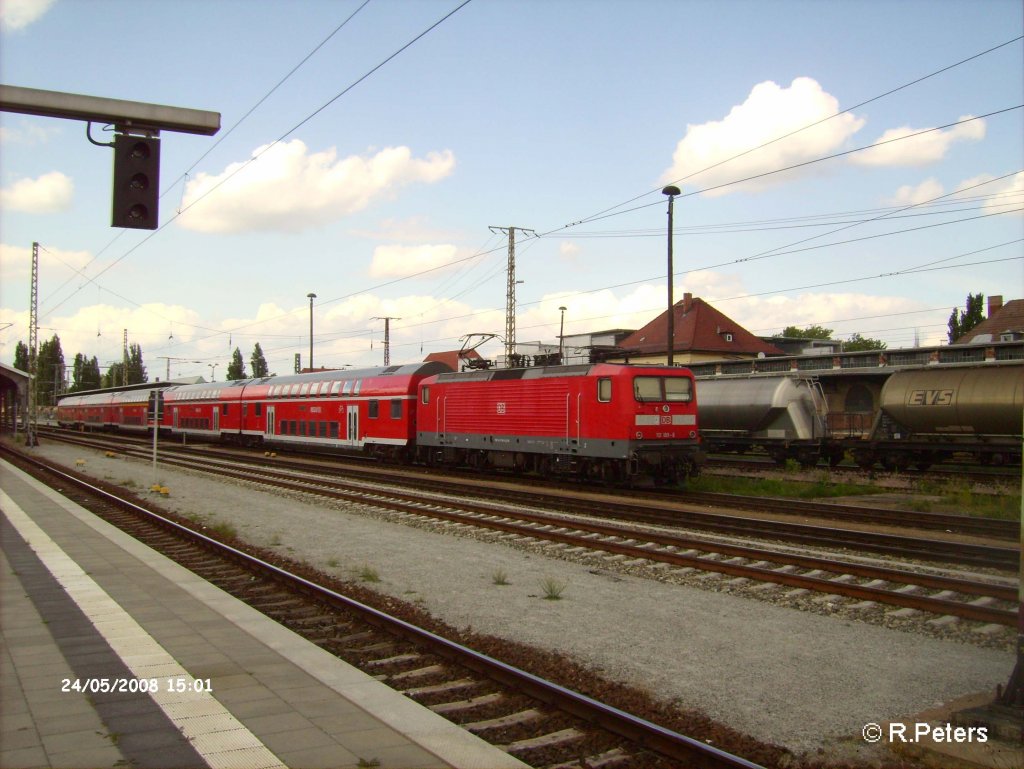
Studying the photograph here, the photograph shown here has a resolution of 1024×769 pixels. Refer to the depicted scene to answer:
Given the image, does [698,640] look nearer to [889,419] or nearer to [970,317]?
[889,419]

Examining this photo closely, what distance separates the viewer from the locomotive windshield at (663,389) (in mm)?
19375

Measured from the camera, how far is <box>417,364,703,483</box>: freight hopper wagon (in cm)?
1927

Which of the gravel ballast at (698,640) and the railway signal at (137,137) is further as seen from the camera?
the railway signal at (137,137)

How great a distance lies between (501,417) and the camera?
75.4 ft

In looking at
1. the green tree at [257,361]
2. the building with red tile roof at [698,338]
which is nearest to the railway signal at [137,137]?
the building with red tile roof at [698,338]

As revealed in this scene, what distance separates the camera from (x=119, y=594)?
902 centimetres

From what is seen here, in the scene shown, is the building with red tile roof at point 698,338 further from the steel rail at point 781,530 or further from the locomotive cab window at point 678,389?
the steel rail at point 781,530

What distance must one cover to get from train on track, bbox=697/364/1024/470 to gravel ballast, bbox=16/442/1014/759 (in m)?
11.0

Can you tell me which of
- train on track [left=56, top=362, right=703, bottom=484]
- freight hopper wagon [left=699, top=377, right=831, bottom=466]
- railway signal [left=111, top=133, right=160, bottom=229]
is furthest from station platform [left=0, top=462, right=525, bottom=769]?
freight hopper wagon [left=699, top=377, right=831, bottom=466]

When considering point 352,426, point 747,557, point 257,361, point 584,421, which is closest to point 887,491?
point 584,421

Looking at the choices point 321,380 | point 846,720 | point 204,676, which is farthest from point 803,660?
point 321,380

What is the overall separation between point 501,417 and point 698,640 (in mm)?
15523

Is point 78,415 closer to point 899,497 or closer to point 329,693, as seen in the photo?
point 899,497

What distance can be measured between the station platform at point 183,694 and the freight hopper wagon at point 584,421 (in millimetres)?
11813
